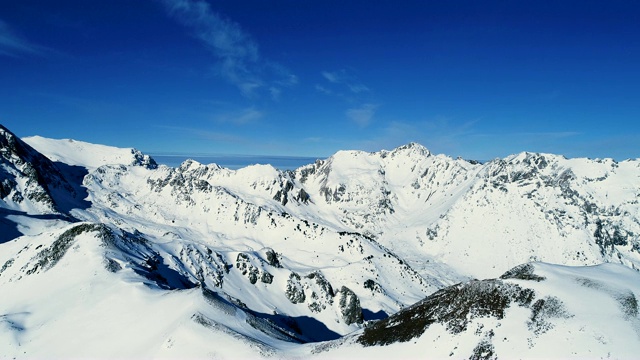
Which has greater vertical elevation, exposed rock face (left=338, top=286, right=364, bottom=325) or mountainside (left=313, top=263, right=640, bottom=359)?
mountainside (left=313, top=263, right=640, bottom=359)

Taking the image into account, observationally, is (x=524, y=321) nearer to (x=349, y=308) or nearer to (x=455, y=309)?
(x=455, y=309)

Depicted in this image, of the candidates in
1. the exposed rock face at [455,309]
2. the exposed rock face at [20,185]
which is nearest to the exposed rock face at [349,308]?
the exposed rock face at [455,309]

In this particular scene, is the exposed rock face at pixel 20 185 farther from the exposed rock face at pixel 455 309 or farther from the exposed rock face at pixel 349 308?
the exposed rock face at pixel 455 309

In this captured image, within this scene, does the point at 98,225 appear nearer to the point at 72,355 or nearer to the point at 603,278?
the point at 72,355

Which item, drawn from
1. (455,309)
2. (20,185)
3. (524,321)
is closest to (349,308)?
(455,309)

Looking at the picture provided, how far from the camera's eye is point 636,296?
33.2 metres

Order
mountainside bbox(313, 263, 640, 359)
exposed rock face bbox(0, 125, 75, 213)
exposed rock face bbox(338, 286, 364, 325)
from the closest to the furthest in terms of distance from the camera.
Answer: mountainside bbox(313, 263, 640, 359) < exposed rock face bbox(338, 286, 364, 325) < exposed rock face bbox(0, 125, 75, 213)

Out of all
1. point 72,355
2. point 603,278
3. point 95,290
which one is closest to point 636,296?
point 603,278

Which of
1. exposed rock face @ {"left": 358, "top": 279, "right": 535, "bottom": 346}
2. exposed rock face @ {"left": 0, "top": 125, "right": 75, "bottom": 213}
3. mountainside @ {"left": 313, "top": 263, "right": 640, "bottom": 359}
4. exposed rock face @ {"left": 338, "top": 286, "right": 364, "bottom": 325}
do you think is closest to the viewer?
mountainside @ {"left": 313, "top": 263, "right": 640, "bottom": 359}

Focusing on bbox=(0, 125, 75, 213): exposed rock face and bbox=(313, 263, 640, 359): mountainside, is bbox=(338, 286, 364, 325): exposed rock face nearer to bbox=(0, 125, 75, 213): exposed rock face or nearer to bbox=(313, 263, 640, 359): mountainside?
bbox=(313, 263, 640, 359): mountainside

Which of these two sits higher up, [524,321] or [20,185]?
[20,185]

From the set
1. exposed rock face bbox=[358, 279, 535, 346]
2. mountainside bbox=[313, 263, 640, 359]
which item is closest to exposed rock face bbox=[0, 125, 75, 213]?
mountainside bbox=[313, 263, 640, 359]

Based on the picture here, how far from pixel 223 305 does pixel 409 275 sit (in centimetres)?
11897

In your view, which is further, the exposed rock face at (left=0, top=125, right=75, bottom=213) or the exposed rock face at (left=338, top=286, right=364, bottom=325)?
the exposed rock face at (left=0, top=125, right=75, bottom=213)
